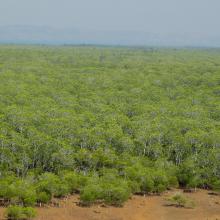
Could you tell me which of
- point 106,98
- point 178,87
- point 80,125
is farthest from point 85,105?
point 178,87

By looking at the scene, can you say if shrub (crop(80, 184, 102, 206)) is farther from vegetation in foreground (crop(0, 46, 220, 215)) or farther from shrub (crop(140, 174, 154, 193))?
shrub (crop(140, 174, 154, 193))

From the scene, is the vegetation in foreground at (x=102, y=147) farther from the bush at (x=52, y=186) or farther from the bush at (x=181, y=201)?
the bush at (x=181, y=201)

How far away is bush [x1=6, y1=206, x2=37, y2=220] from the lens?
1467 inches

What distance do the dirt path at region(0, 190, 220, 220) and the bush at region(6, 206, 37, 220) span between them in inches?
53.2

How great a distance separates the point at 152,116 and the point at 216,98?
24924 millimetres

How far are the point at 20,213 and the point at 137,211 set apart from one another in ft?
38.9

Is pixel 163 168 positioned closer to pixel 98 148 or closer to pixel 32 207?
pixel 98 148

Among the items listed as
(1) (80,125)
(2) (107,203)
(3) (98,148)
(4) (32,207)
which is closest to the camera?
(4) (32,207)

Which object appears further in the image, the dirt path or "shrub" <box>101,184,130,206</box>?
"shrub" <box>101,184,130,206</box>

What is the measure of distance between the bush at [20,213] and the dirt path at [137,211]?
1.35 meters

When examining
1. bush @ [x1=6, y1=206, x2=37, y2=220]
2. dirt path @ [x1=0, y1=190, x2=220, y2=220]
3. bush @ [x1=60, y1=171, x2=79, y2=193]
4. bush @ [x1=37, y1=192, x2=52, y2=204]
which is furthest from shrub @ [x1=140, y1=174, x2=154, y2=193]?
bush @ [x1=6, y1=206, x2=37, y2=220]

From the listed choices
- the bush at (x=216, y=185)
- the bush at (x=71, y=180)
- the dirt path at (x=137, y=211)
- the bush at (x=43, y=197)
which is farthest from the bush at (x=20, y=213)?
the bush at (x=216, y=185)

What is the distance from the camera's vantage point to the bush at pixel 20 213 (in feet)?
122

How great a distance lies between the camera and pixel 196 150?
56.3m
